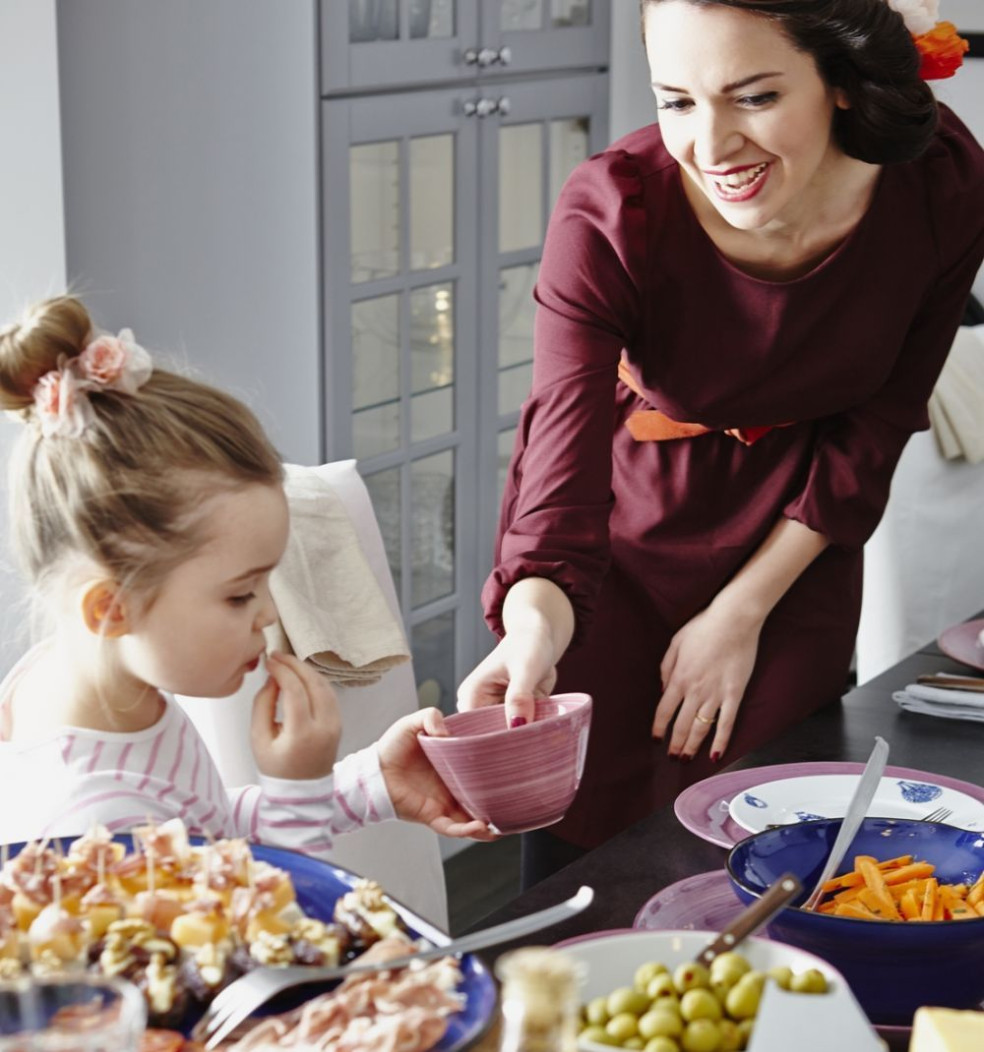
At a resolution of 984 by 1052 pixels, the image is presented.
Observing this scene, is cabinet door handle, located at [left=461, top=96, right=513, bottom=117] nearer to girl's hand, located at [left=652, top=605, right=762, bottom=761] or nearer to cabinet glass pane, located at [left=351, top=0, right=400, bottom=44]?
cabinet glass pane, located at [left=351, top=0, right=400, bottom=44]

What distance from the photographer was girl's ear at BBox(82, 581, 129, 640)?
121cm

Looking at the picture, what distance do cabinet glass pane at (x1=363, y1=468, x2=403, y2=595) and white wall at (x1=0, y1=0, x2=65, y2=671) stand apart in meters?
1.02

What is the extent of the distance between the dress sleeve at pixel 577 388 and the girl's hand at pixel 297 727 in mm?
366

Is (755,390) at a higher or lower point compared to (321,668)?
higher

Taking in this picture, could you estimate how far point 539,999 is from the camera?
59 centimetres

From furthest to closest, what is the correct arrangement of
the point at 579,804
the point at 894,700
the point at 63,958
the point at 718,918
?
the point at 579,804
the point at 894,700
the point at 718,918
the point at 63,958

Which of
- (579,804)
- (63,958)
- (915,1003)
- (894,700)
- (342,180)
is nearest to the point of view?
(63,958)

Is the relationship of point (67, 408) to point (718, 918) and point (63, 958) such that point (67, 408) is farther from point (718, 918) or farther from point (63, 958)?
point (718, 918)

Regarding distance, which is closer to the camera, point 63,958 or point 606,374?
point 63,958

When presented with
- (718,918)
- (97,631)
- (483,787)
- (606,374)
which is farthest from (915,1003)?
(606,374)

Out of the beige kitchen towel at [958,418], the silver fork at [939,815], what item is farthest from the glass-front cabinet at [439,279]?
the silver fork at [939,815]

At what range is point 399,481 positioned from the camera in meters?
3.29

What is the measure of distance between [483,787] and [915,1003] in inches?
13.1

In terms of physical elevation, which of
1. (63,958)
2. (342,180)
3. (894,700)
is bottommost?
(894,700)
